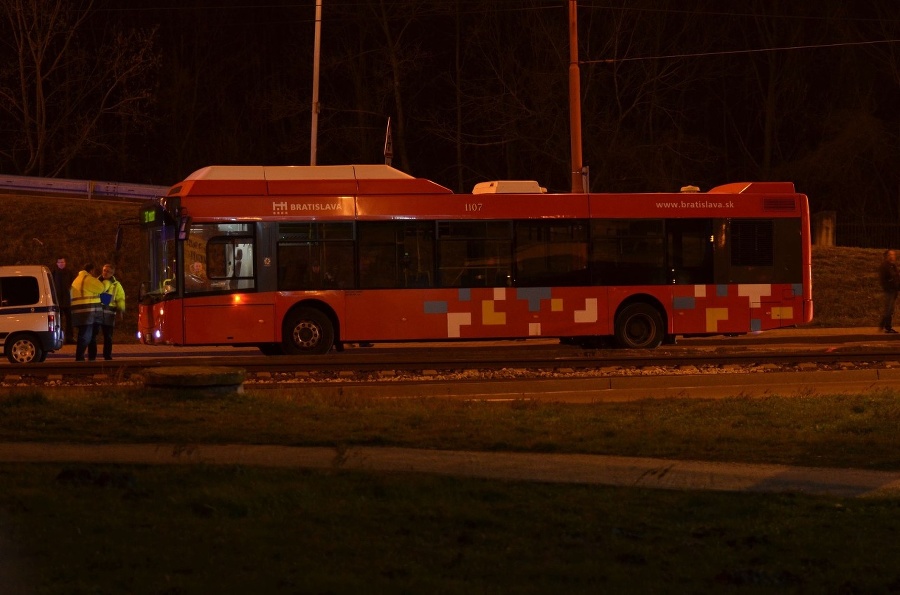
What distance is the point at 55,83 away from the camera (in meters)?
51.7

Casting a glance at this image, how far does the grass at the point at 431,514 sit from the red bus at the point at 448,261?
26.2ft

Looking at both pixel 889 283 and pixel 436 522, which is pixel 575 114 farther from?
pixel 436 522

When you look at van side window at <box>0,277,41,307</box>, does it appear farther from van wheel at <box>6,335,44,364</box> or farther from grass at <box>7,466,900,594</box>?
grass at <box>7,466,900,594</box>

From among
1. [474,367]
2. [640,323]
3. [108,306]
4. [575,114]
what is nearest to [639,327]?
[640,323]

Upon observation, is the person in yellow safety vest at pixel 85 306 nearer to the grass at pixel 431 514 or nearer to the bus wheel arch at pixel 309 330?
the bus wheel arch at pixel 309 330

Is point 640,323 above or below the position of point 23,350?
above

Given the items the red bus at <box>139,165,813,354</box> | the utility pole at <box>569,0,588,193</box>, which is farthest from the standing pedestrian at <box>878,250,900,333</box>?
the utility pole at <box>569,0,588,193</box>

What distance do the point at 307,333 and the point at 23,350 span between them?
15.9 ft

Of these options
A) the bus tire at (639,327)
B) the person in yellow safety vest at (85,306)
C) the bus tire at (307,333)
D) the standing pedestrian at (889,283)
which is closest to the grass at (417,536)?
the bus tire at (307,333)

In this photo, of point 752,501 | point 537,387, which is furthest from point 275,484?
point 537,387

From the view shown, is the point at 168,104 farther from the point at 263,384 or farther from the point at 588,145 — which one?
the point at 263,384

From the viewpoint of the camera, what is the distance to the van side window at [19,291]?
21.9 meters

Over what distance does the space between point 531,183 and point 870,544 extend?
53.4 feet

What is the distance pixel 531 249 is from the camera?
22828 mm
